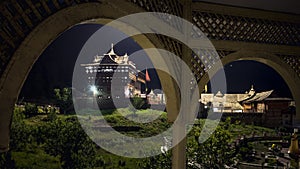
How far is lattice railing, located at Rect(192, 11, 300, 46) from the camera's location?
2.56 meters

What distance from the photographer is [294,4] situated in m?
2.57

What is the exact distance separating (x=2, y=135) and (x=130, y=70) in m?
7.39

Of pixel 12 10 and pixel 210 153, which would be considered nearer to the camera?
pixel 12 10

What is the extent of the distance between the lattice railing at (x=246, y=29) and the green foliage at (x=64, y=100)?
4.01 meters

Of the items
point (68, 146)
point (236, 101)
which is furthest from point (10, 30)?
point (236, 101)

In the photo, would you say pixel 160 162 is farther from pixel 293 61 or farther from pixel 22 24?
pixel 22 24

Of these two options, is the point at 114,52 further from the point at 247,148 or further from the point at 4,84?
the point at 4,84

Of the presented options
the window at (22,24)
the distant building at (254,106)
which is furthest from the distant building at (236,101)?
the window at (22,24)

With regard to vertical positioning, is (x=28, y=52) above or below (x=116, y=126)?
above

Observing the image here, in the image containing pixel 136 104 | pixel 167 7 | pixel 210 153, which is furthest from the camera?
pixel 136 104

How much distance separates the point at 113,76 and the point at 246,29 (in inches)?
217

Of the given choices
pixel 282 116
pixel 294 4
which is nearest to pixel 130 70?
pixel 282 116

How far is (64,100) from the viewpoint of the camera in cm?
563

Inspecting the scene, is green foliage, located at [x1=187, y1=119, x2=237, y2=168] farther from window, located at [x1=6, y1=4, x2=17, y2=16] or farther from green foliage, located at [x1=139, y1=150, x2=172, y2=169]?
window, located at [x1=6, y1=4, x2=17, y2=16]
